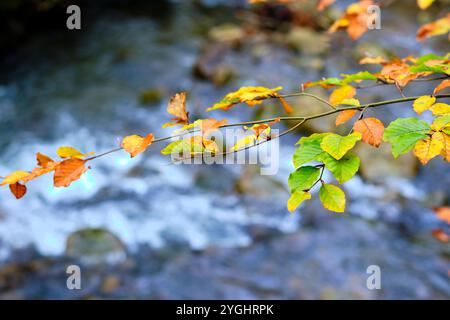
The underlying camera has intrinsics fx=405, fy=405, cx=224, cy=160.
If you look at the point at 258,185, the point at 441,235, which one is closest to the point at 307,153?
the point at 441,235

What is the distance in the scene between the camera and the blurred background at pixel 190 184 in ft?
12.4

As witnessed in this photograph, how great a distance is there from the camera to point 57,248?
407 cm

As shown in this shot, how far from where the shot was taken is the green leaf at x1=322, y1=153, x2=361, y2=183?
3.72 feet

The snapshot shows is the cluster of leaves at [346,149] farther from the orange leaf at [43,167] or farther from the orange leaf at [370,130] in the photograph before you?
the orange leaf at [43,167]

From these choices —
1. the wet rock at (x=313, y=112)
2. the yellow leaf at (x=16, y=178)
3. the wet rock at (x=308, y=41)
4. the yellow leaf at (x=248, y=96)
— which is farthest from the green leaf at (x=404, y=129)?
the wet rock at (x=308, y=41)

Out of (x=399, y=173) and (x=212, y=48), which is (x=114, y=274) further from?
(x=212, y=48)

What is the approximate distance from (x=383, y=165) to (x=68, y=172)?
443 centimetres

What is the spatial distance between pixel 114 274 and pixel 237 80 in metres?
3.82

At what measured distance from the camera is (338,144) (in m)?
1.13

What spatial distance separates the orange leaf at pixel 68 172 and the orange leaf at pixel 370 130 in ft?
2.92

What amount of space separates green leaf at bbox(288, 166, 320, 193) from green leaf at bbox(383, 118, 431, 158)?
0.73ft

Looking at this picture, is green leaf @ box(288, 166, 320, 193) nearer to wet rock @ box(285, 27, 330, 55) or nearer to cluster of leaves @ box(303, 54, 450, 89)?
cluster of leaves @ box(303, 54, 450, 89)

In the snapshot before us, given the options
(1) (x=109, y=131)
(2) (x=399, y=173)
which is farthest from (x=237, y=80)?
(2) (x=399, y=173)
